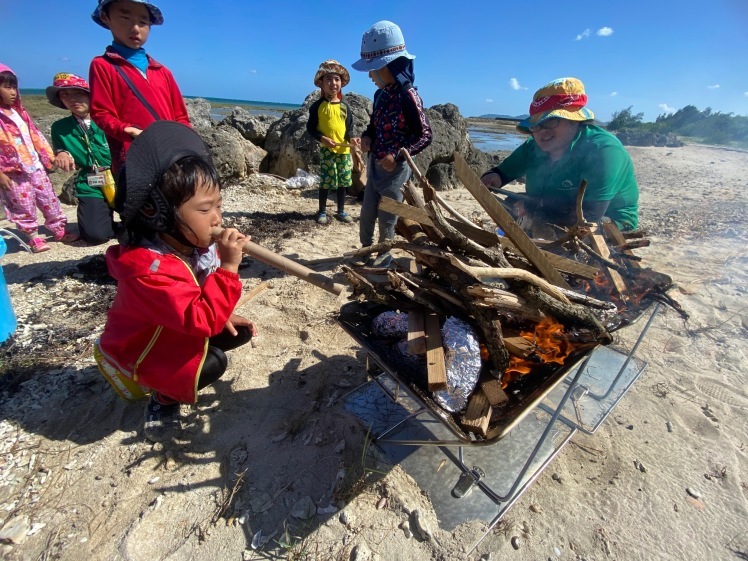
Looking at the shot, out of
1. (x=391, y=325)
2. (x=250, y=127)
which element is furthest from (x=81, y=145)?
(x=250, y=127)

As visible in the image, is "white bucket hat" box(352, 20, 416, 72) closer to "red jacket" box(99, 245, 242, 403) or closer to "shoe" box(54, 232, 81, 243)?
"red jacket" box(99, 245, 242, 403)

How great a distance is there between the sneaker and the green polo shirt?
369cm

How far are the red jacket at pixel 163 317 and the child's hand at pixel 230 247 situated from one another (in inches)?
1.9

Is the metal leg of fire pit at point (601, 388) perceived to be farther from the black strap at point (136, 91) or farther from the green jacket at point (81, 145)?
the green jacket at point (81, 145)

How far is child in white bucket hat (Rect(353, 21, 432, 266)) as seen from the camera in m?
3.80

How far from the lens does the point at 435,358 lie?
180cm

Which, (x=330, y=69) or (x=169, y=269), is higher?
(x=330, y=69)

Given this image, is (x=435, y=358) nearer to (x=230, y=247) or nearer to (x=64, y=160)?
(x=230, y=247)

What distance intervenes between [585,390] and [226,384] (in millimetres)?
2969

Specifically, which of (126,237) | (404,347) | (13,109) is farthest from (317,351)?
(13,109)

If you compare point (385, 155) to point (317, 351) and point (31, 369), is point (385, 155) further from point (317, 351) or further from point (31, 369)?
point (31, 369)

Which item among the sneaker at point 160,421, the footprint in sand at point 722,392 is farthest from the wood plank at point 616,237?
the sneaker at point 160,421

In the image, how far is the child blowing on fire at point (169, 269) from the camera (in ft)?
6.15

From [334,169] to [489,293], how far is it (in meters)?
5.08
